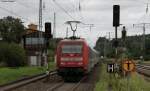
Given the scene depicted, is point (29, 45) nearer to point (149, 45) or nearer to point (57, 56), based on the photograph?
point (149, 45)

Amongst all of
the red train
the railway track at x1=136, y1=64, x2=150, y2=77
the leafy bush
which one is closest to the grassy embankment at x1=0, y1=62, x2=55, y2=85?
the red train

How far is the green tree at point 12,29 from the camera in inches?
4946

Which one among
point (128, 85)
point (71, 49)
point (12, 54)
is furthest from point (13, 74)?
point (12, 54)

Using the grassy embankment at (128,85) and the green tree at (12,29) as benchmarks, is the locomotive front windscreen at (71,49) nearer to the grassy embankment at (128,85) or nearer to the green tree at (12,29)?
the grassy embankment at (128,85)

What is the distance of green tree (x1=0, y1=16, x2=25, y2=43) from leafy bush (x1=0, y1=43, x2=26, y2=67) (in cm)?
5141

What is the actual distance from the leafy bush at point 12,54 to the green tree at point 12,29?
169ft

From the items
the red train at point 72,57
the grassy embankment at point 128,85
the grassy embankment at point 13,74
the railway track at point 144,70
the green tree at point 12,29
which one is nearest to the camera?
the grassy embankment at point 128,85

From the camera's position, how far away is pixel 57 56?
3478 centimetres

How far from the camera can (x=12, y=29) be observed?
132m

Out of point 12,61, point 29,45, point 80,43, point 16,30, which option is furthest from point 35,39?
point 80,43

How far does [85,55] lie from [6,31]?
97.4m

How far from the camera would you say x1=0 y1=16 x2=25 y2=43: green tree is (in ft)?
412

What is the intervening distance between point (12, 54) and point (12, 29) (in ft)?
205

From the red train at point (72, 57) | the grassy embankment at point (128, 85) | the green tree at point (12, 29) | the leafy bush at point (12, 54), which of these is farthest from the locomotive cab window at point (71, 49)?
the green tree at point (12, 29)
